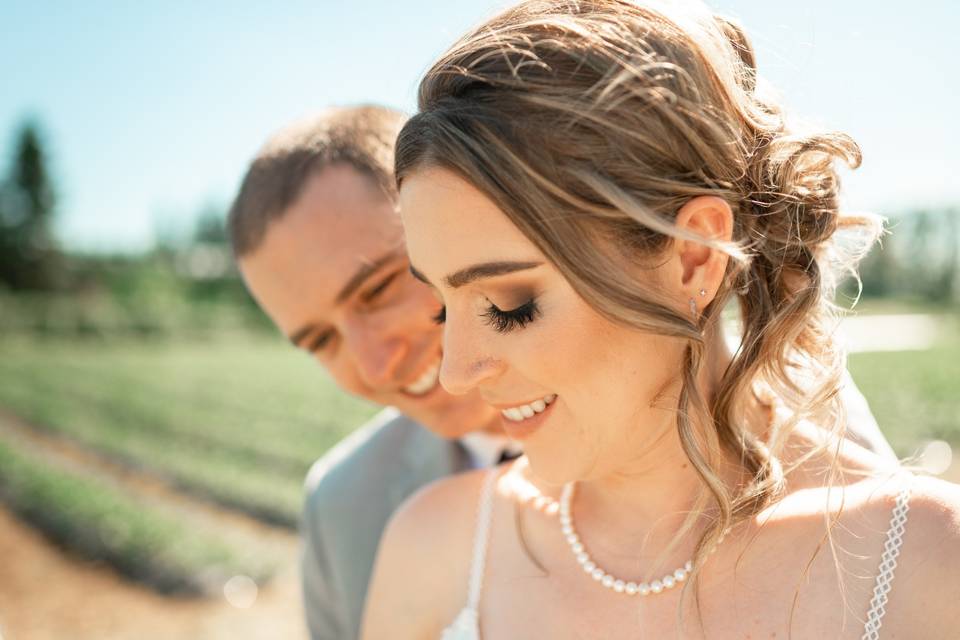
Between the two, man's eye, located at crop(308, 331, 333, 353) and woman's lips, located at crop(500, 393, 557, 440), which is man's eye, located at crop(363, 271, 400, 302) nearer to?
man's eye, located at crop(308, 331, 333, 353)

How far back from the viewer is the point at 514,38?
5.70ft

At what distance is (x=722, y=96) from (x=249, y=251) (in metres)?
1.94

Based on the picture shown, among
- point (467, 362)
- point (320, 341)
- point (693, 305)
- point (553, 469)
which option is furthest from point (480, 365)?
point (320, 341)

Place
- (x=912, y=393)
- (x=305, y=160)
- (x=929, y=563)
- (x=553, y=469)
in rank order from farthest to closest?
(x=912, y=393) → (x=305, y=160) → (x=553, y=469) → (x=929, y=563)

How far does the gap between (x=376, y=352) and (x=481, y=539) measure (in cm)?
88

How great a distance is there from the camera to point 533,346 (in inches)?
68.4

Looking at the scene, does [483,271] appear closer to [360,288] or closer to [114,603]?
[360,288]

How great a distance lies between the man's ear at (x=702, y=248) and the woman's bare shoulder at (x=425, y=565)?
100 centimetres

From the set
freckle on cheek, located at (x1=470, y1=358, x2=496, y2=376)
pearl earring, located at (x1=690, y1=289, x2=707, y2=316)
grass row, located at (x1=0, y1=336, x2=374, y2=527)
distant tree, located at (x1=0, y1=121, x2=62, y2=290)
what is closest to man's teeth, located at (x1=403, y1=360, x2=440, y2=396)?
freckle on cheek, located at (x1=470, y1=358, x2=496, y2=376)

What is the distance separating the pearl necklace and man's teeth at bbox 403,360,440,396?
847 mm

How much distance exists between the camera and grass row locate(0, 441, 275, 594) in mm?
7609

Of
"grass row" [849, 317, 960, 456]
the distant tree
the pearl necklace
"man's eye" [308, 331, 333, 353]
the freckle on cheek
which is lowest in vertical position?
the distant tree

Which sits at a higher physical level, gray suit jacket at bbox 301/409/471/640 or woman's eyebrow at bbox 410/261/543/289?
woman's eyebrow at bbox 410/261/543/289

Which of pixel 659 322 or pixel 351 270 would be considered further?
pixel 351 270
